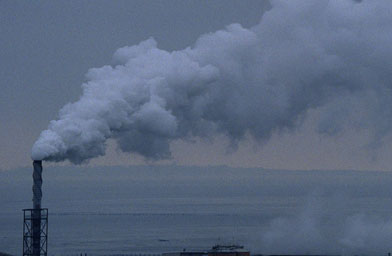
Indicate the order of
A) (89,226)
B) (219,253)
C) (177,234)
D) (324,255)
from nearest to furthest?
(219,253) < (324,255) < (177,234) < (89,226)

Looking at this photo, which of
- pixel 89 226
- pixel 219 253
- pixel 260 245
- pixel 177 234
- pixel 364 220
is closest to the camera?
pixel 219 253


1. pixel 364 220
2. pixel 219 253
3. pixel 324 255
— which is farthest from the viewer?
pixel 364 220

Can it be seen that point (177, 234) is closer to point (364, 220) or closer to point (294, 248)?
point (364, 220)

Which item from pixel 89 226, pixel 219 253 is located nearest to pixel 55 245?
pixel 89 226

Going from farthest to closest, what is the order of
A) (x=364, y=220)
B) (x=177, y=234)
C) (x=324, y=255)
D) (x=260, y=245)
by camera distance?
(x=177, y=234)
(x=364, y=220)
(x=260, y=245)
(x=324, y=255)

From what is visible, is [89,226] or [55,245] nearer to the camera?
[55,245]

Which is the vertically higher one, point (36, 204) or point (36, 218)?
point (36, 204)

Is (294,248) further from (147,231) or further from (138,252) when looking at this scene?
(147,231)

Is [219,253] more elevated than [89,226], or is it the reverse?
[89,226]

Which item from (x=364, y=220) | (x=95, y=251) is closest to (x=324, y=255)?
(x=364, y=220)
